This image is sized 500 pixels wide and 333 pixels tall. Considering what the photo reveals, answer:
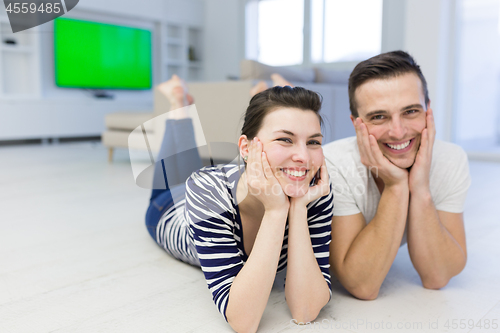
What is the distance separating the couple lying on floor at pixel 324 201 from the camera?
914 millimetres

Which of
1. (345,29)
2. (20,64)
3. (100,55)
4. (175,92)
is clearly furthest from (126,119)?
(345,29)

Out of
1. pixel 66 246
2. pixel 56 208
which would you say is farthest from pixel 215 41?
pixel 66 246

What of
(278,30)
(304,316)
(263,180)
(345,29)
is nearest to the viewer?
(263,180)

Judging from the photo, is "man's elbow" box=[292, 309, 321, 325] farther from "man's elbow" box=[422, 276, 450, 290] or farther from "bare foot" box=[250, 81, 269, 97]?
"bare foot" box=[250, 81, 269, 97]

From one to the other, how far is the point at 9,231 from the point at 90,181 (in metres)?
1.21

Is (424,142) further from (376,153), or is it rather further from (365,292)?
(365,292)

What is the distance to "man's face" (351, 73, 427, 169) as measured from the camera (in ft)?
3.51

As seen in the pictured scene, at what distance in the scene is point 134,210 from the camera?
2193 mm

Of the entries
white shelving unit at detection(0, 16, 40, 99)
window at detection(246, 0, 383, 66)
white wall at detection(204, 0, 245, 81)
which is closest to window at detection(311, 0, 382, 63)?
window at detection(246, 0, 383, 66)

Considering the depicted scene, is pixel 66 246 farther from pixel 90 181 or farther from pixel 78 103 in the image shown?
pixel 78 103

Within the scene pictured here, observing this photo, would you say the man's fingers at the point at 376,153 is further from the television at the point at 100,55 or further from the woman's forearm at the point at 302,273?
the television at the point at 100,55

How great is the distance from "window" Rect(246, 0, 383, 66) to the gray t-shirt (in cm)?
472

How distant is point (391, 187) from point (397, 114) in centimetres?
19

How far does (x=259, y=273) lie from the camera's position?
0.90 m
